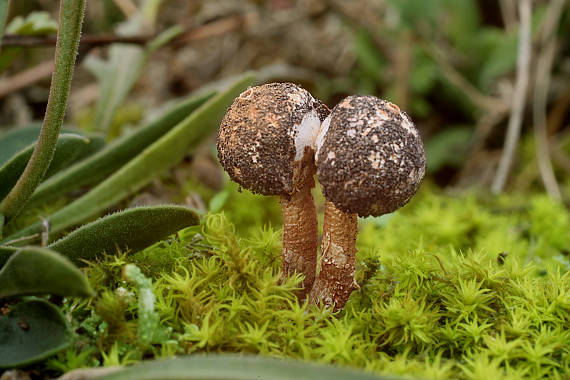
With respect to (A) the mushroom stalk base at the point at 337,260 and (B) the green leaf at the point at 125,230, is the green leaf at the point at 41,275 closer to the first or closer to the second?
(B) the green leaf at the point at 125,230

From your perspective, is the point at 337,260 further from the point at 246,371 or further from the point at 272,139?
the point at 246,371

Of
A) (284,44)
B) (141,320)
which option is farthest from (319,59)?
(141,320)

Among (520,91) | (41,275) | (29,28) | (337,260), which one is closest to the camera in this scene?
(41,275)

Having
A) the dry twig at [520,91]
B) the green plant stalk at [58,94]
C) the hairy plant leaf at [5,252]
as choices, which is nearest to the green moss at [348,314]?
the hairy plant leaf at [5,252]

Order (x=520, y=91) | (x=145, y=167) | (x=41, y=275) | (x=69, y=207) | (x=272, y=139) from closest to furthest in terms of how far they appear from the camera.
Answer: (x=41, y=275) < (x=272, y=139) < (x=69, y=207) < (x=145, y=167) < (x=520, y=91)

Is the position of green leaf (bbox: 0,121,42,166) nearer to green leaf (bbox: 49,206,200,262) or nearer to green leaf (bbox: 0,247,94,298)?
green leaf (bbox: 49,206,200,262)

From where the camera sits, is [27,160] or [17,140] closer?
[27,160]

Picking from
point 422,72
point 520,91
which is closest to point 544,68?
point 520,91
